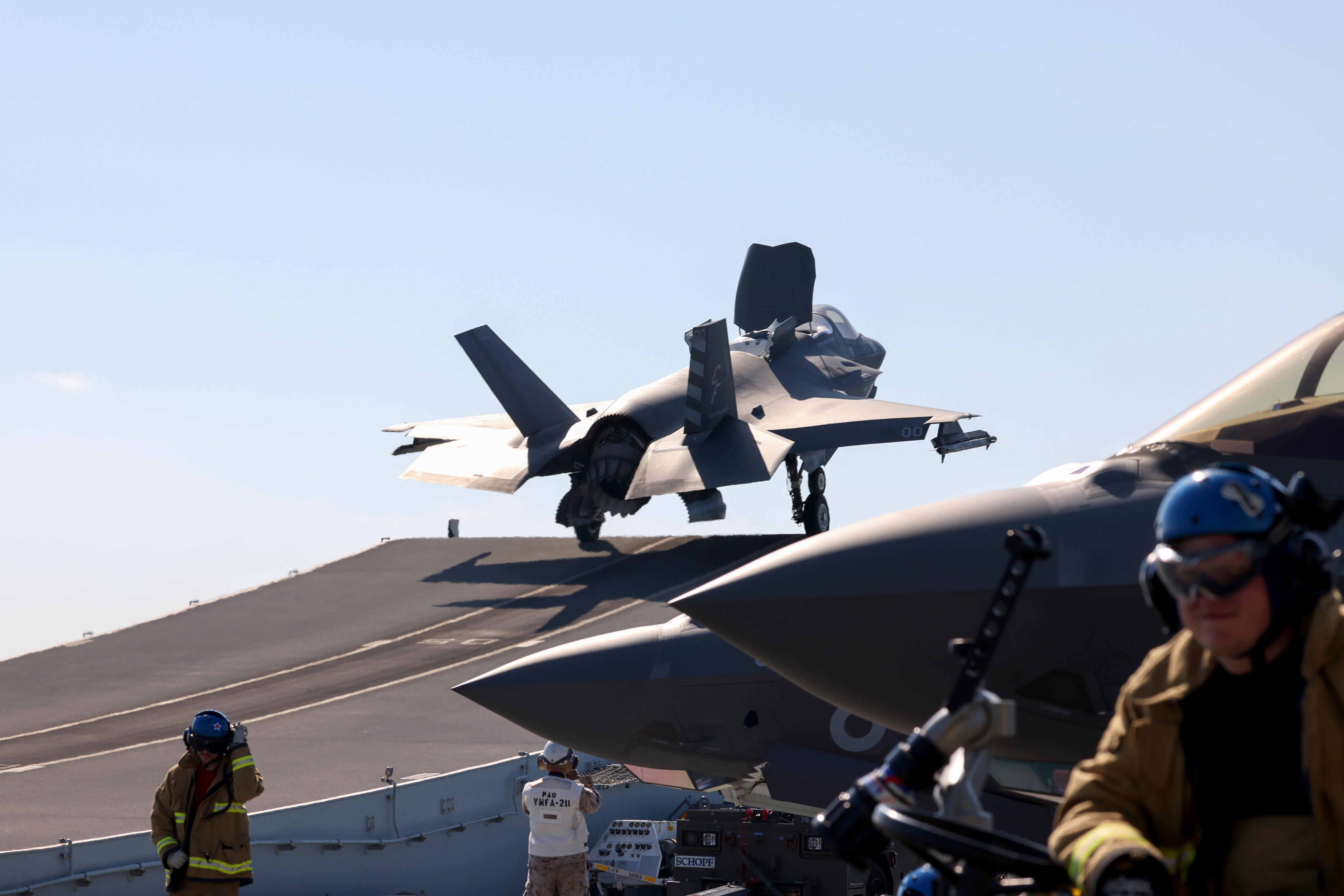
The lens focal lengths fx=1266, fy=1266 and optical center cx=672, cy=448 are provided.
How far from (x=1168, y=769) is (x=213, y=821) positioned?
23.9 feet

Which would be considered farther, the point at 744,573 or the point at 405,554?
the point at 405,554

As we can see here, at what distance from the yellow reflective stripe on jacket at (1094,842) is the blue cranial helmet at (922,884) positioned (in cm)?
90

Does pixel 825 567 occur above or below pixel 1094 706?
above

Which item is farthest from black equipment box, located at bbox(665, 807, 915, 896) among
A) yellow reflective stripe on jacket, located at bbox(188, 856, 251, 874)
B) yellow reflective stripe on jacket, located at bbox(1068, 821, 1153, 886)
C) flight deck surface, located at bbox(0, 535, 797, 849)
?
yellow reflective stripe on jacket, located at bbox(1068, 821, 1153, 886)

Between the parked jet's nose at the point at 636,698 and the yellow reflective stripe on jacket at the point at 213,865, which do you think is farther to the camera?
the parked jet's nose at the point at 636,698

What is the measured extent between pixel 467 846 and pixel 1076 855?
11269mm

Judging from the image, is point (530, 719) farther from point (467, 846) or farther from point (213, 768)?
point (467, 846)

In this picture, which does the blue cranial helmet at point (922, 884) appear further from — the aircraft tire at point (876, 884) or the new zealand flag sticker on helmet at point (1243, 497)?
the aircraft tire at point (876, 884)

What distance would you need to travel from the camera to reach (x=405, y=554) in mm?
37281

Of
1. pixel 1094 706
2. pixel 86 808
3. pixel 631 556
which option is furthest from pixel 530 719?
pixel 631 556

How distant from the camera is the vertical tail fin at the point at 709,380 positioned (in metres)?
31.5

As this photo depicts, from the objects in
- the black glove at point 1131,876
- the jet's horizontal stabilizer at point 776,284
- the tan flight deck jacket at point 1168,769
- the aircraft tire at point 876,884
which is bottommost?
the aircraft tire at point 876,884

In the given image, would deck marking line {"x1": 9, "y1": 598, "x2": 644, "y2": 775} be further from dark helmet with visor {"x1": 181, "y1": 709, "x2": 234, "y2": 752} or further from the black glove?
the black glove

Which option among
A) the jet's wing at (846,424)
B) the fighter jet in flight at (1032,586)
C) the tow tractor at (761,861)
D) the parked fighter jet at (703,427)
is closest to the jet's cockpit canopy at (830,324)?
the parked fighter jet at (703,427)
